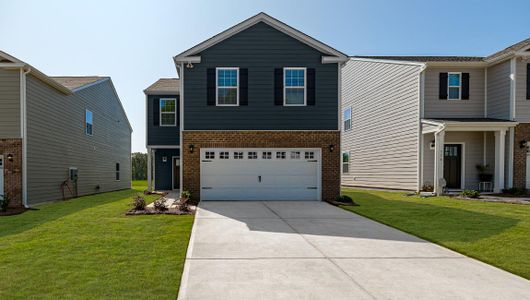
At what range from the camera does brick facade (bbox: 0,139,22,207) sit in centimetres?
1212

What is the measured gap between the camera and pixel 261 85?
13555 millimetres

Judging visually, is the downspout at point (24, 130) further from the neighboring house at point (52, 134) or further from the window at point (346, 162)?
the window at point (346, 162)

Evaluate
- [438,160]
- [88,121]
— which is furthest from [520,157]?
[88,121]

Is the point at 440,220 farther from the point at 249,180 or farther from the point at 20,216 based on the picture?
the point at 20,216

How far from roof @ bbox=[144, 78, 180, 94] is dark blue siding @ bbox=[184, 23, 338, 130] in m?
4.53

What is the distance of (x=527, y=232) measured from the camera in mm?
7352

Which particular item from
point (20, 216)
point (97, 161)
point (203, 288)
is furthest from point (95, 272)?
point (97, 161)

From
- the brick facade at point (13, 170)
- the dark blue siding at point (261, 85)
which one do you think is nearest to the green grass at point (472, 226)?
the dark blue siding at point (261, 85)

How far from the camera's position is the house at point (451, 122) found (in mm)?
15141

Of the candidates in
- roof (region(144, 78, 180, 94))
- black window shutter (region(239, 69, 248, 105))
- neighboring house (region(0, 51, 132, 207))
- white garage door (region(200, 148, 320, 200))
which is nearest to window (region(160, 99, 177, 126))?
roof (region(144, 78, 180, 94))

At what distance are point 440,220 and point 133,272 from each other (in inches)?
310

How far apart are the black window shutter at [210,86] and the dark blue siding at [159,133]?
195 inches

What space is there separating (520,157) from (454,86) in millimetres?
4374

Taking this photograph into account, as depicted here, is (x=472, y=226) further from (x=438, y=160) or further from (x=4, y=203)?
(x=4, y=203)
